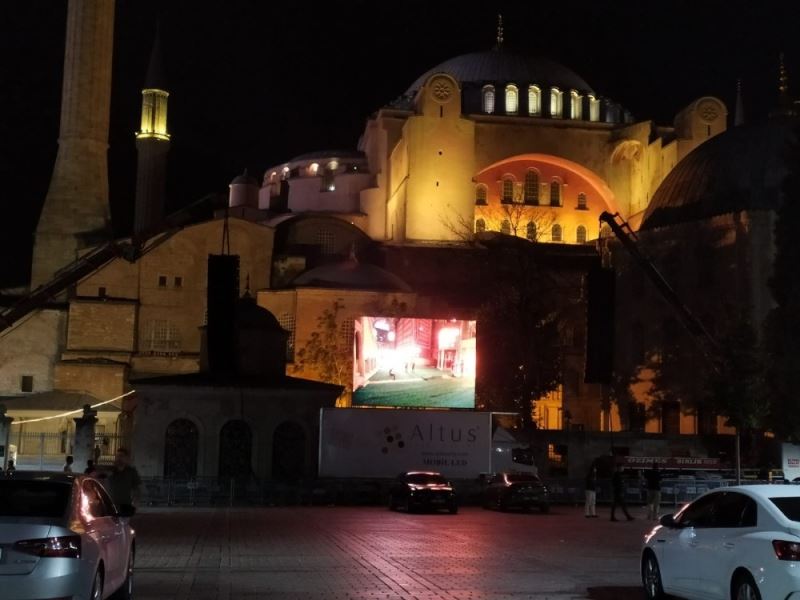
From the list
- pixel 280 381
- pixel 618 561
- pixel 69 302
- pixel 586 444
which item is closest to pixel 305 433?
pixel 280 381

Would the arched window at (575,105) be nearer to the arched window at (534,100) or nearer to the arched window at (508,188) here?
the arched window at (534,100)

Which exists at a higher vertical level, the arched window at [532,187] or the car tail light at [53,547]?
the arched window at [532,187]

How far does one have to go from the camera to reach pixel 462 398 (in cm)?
3834

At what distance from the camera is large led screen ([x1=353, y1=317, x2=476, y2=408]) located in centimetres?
3816

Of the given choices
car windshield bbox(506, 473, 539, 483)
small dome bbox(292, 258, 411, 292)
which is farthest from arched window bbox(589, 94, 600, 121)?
car windshield bbox(506, 473, 539, 483)

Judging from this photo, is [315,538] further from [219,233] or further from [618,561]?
[219,233]

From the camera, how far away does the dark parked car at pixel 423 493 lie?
25562 mm

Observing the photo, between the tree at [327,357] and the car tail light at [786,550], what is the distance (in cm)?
3993

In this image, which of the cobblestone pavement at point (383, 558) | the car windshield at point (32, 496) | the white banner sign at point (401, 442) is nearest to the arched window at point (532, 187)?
the white banner sign at point (401, 442)

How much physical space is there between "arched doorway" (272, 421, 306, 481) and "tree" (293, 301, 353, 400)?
47.8ft

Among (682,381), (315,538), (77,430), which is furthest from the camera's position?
(682,381)

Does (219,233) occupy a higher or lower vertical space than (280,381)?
higher

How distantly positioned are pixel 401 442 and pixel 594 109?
150 ft

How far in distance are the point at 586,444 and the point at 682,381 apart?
10187 millimetres
